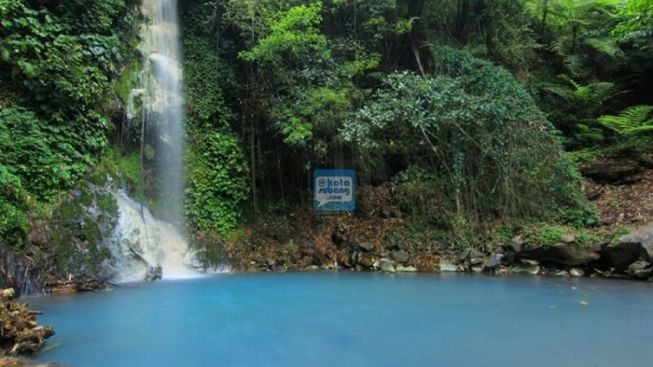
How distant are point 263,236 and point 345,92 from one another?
349cm

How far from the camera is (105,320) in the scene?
18.2 feet

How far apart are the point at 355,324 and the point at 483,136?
625cm

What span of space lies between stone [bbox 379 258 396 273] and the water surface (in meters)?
1.69

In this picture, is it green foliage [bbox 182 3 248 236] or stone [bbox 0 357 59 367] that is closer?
stone [bbox 0 357 59 367]

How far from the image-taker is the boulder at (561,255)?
903 cm

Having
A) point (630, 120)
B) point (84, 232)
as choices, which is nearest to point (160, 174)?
point (84, 232)

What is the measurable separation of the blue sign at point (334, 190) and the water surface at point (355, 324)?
3.27 meters

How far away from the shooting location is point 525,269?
9.47 m

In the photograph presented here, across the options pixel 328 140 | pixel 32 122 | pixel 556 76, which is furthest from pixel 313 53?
pixel 556 76

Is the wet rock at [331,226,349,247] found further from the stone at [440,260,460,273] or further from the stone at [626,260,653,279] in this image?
the stone at [626,260,653,279]

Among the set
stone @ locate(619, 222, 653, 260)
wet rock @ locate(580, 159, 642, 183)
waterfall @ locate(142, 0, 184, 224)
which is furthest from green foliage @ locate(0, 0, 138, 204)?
wet rock @ locate(580, 159, 642, 183)

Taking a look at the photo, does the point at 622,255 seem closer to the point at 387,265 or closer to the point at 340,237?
the point at 387,265

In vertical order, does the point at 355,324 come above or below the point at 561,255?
below

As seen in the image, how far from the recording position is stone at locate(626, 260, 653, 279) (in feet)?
27.3
